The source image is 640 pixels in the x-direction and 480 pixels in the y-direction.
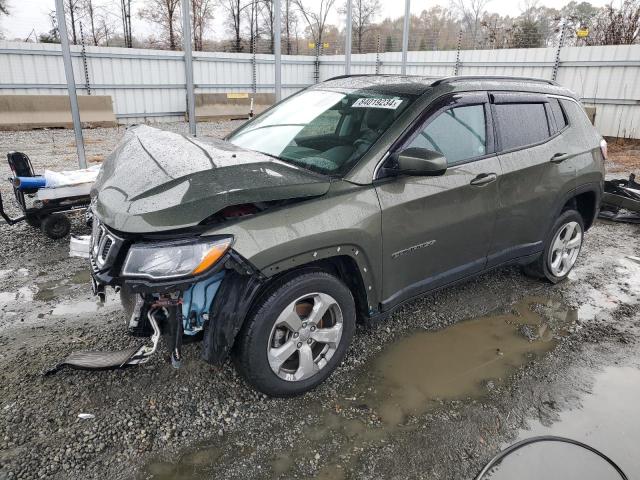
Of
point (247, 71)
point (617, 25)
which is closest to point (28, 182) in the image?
point (247, 71)

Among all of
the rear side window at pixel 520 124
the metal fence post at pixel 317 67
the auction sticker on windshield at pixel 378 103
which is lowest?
the rear side window at pixel 520 124

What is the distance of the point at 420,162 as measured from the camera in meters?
2.60

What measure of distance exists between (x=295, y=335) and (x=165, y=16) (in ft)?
83.0

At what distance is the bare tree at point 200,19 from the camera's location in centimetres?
2386

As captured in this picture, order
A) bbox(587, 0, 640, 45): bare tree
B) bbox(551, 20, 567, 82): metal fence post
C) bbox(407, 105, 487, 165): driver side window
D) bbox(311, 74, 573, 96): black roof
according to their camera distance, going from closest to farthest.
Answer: bbox(407, 105, 487, 165): driver side window → bbox(311, 74, 573, 96): black roof → bbox(551, 20, 567, 82): metal fence post → bbox(587, 0, 640, 45): bare tree

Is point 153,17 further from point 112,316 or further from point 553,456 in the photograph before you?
point 553,456

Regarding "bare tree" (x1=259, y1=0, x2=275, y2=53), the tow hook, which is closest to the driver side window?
the tow hook

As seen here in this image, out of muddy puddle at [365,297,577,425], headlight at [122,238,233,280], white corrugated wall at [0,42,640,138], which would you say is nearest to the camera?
headlight at [122,238,233,280]

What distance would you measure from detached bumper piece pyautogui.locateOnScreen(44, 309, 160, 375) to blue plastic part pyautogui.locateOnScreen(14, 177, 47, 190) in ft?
8.75

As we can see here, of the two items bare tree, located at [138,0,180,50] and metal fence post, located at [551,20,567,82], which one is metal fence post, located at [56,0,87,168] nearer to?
metal fence post, located at [551,20,567,82]

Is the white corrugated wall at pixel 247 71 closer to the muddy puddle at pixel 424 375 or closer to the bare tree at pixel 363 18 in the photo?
the bare tree at pixel 363 18

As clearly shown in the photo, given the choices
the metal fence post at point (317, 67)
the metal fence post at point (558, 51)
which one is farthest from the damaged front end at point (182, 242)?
the metal fence post at point (317, 67)

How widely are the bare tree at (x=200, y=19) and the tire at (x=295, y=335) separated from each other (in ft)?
80.2

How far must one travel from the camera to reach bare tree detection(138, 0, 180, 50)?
23125 mm
